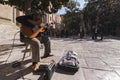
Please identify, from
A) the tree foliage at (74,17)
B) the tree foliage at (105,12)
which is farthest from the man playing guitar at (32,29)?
the tree foliage at (74,17)

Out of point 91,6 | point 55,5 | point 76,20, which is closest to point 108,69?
point 55,5

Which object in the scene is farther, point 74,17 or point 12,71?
point 74,17

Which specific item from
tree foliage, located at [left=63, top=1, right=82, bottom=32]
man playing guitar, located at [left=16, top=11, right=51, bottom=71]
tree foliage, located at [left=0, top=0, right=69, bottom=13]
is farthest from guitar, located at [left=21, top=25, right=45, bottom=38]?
tree foliage, located at [left=63, top=1, right=82, bottom=32]

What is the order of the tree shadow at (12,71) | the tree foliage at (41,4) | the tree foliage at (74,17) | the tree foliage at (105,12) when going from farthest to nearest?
1. the tree foliage at (74,17)
2. the tree foliage at (105,12)
3. the tree foliage at (41,4)
4. the tree shadow at (12,71)

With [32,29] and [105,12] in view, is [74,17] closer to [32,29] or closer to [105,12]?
[105,12]

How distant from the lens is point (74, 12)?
Result: 174 feet

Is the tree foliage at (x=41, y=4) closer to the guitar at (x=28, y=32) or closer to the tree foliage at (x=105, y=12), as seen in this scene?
the guitar at (x=28, y=32)

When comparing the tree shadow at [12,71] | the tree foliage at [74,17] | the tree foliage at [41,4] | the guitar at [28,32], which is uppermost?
the tree foliage at [74,17]

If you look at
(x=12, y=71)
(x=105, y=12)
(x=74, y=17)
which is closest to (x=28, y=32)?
(x=12, y=71)

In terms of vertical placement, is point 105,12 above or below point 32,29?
above

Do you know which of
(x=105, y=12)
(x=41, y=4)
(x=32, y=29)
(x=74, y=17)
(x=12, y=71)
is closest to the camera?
(x=32, y=29)

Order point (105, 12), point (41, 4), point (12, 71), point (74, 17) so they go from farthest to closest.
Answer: point (74, 17)
point (105, 12)
point (41, 4)
point (12, 71)

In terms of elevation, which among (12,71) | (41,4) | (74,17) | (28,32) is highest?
(74,17)

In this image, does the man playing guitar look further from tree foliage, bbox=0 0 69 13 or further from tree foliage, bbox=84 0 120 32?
tree foliage, bbox=84 0 120 32
